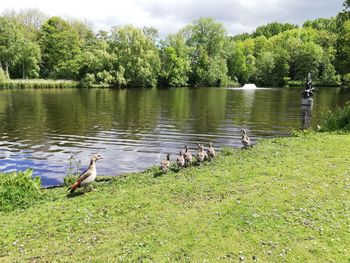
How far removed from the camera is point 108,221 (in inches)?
399

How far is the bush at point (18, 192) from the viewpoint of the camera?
1195cm

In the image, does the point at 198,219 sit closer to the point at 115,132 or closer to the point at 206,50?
the point at 115,132

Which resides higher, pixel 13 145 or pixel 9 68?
pixel 9 68

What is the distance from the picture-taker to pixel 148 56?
99875 millimetres

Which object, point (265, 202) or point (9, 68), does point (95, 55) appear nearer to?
point (9, 68)

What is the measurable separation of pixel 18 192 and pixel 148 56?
91508mm

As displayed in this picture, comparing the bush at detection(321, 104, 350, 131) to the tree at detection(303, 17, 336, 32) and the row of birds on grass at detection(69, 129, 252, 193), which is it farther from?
the tree at detection(303, 17, 336, 32)

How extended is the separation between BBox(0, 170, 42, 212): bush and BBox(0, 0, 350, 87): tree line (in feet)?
270

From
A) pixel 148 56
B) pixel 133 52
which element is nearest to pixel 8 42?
pixel 133 52

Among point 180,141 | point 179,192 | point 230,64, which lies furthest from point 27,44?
point 179,192

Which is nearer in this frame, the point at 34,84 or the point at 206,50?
the point at 34,84

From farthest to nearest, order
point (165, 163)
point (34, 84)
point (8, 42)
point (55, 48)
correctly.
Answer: point (55, 48), point (8, 42), point (34, 84), point (165, 163)

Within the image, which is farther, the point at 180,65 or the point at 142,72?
the point at 180,65

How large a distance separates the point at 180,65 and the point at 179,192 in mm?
100816
